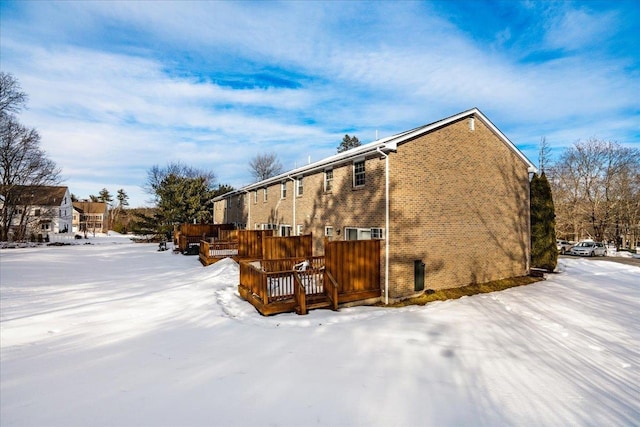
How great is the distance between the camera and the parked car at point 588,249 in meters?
28.5

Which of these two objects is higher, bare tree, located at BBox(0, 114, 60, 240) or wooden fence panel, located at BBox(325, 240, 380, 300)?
bare tree, located at BBox(0, 114, 60, 240)

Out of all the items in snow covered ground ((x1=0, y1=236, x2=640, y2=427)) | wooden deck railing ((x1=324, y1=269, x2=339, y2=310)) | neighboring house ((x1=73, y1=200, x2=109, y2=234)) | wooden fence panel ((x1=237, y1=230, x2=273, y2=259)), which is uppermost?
neighboring house ((x1=73, y1=200, x2=109, y2=234))

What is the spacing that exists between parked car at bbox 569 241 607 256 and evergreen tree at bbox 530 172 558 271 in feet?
53.2

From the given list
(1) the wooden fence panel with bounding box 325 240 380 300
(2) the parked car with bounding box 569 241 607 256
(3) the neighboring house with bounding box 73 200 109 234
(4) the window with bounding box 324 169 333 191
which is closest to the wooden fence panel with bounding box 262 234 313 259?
(4) the window with bounding box 324 169 333 191

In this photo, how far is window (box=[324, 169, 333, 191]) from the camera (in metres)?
14.3

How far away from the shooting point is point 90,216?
2625 inches

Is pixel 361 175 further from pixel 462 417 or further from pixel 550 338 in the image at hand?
pixel 462 417

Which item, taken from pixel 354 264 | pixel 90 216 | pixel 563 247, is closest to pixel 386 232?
pixel 354 264

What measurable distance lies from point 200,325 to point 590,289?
15.1m

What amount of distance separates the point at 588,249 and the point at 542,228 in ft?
57.1

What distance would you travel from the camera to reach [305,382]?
4.80 meters

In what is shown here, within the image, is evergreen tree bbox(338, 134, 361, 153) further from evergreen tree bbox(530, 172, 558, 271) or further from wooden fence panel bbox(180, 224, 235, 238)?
evergreen tree bbox(530, 172, 558, 271)

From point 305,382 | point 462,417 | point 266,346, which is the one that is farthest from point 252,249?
point 462,417

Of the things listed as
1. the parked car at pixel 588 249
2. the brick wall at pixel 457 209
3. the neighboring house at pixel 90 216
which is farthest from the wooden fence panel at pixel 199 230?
the neighboring house at pixel 90 216
